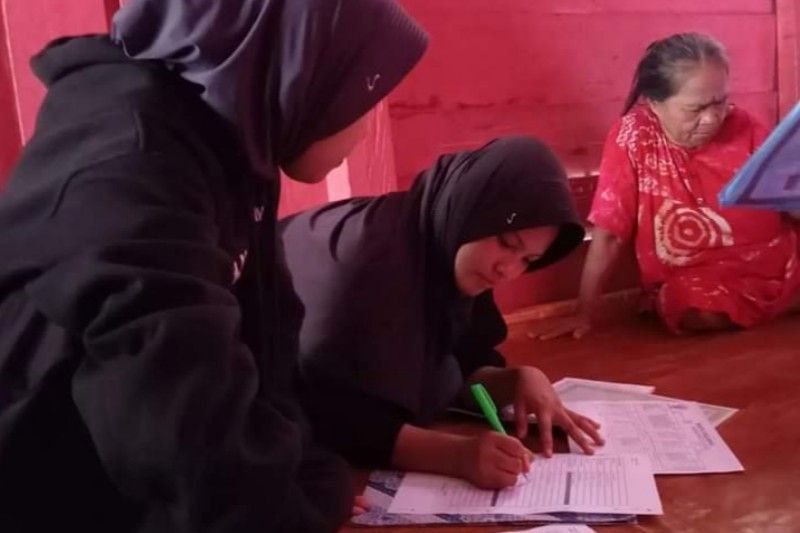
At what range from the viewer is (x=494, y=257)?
134 centimetres

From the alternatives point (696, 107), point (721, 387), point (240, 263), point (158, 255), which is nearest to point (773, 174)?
point (721, 387)

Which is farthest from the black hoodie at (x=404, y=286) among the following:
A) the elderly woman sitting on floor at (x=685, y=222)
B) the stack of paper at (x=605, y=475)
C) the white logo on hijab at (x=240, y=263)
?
the elderly woman sitting on floor at (x=685, y=222)

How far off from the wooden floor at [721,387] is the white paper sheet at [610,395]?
21 millimetres

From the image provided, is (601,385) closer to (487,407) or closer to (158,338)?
(487,407)

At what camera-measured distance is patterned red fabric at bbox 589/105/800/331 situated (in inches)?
77.0

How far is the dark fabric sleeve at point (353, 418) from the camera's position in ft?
3.94

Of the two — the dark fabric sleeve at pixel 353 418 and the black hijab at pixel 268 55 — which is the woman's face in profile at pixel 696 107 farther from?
the black hijab at pixel 268 55

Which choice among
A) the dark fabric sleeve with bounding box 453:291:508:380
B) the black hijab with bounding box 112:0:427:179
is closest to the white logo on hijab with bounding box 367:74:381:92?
the black hijab with bounding box 112:0:427:179

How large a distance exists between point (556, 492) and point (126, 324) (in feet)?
1.94

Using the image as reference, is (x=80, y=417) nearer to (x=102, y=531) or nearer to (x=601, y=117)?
(x=102, y=531)

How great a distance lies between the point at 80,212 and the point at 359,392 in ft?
1.89

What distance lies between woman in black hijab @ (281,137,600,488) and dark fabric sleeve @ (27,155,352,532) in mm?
444

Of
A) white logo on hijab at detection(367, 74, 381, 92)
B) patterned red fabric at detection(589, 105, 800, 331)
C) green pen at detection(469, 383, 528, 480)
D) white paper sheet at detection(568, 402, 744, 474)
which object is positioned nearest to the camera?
white logo on hijab at detection(367, 74, 381, 92)

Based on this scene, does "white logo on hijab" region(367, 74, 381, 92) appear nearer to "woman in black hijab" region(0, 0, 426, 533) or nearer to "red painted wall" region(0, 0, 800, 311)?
"woman in black hijab" region(0, 0, 426, 533)
